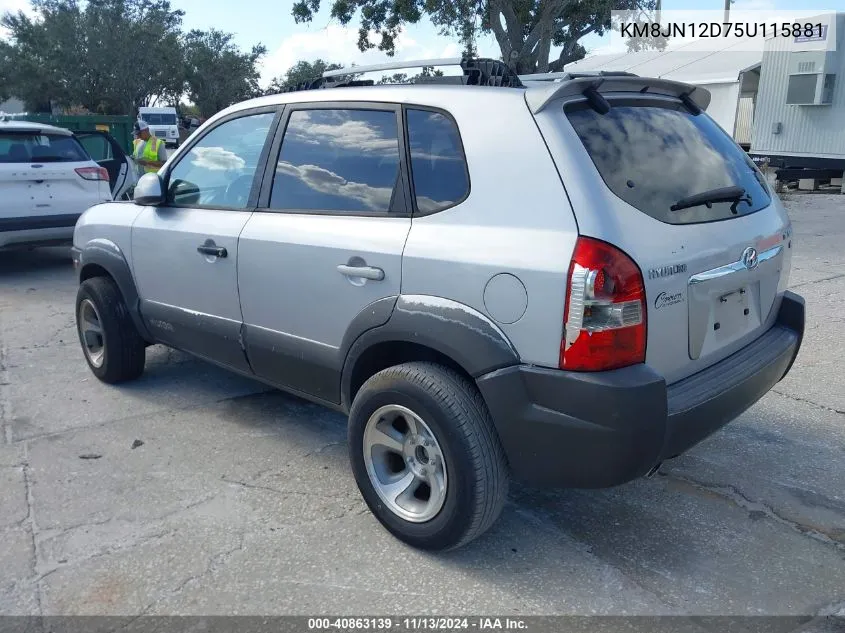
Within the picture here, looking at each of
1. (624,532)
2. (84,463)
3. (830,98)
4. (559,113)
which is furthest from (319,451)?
(830,98)

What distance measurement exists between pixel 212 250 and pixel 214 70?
52.0 meters

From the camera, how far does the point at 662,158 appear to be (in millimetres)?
2887

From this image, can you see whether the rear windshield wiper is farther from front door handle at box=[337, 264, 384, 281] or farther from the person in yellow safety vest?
the person in yellow safety vest

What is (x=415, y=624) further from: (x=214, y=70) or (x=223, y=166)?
(x=214, y=70)

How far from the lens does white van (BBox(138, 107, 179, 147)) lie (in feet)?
111

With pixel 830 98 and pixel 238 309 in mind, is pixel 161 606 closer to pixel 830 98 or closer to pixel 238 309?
pixel 238 309

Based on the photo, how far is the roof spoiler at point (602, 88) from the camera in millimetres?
2715

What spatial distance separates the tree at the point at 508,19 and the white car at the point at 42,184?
9.93 metres

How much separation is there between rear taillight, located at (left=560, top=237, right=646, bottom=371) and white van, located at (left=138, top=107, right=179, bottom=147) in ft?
112

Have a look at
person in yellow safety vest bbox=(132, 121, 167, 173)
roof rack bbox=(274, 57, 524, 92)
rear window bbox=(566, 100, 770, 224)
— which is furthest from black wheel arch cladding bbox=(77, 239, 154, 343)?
person in yellow safety vest bbox=(132, 121, 167, 173)

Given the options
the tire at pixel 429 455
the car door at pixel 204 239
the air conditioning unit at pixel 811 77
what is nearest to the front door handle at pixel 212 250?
the car door at pixel 204 239

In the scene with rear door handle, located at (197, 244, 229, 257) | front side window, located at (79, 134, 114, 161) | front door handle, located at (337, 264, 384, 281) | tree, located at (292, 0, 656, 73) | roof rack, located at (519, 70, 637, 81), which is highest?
tree, located at (292, 0, 656, 73)

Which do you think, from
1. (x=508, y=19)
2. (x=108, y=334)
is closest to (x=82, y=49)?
(x=508, y=19)

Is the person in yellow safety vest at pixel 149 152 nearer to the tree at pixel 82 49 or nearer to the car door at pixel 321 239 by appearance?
the car door at pixel 321 239
